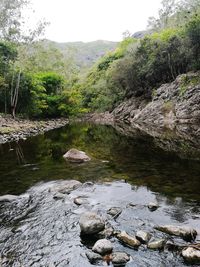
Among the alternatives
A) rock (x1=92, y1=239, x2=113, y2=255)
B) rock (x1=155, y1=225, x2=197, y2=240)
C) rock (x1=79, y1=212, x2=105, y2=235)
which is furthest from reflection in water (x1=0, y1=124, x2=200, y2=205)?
rock (x1=92, y1=239, x2=113, y2=255)

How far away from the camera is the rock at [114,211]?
8.75 m

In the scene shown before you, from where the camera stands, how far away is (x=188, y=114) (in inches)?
1662

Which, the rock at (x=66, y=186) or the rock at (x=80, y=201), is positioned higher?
the rock at (x=80, y=201)

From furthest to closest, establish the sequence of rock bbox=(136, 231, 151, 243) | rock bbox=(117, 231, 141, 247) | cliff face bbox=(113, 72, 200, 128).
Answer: cliff face bbox=(113, 72, 200, 128), rock bbox=(136, 231, 151, 243), rock bbox=(117, 231, 141, 247)

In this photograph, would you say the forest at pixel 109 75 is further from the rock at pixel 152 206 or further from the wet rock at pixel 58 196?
the rock at pixel 152 206

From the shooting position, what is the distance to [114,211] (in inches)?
352

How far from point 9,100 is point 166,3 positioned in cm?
6283

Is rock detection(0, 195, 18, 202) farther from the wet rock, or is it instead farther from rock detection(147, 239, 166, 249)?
rock detection(147, 239, 166, 249)

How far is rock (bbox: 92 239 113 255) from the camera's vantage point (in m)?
6.57

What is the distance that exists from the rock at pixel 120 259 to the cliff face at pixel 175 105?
33.4 metres

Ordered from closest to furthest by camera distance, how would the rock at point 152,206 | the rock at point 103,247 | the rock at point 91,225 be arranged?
the rock at point 103,247 < the rock at point 91,225 < the rock at point 152,206

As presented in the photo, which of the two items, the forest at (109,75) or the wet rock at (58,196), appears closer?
the wet rock at (58,196)

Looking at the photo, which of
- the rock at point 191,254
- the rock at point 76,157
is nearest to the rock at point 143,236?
the rock at point 191,254

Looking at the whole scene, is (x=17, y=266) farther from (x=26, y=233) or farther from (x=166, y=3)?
(x=166, y=3)
